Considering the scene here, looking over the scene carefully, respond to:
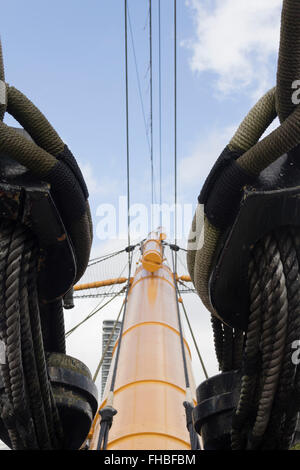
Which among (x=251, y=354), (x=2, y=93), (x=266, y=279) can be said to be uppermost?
(x=2, y=93)

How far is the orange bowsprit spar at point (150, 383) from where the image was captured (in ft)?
7.59

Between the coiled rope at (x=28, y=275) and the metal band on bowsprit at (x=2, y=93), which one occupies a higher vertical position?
the metal band on bowsprit at (x=2, y=93)

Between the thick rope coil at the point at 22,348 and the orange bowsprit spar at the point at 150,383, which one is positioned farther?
the orange bowsprit spar at the point at 150,383

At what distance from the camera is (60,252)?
1.28 metres

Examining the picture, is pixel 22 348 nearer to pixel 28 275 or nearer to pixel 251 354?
pixel 28 275

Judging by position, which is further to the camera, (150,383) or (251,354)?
(150,383)

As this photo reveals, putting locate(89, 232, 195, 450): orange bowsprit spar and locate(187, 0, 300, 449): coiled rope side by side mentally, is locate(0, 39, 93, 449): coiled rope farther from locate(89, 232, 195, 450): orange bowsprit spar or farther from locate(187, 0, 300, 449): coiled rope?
locate(89, 232, 195, 450): orange bowsprit spar

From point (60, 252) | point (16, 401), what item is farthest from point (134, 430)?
point (60, 252)

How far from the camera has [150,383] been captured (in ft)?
9.18

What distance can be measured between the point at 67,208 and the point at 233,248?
19.5 inches

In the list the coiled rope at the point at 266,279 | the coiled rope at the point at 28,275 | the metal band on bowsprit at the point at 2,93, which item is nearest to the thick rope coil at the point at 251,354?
the coiled rope at the point at 266,279

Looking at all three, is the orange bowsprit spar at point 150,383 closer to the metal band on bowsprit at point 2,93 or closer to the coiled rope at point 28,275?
the coiled rope at point 28,275

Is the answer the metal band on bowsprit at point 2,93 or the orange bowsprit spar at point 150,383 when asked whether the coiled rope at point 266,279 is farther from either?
the orange bowsprit spar at point 150,383

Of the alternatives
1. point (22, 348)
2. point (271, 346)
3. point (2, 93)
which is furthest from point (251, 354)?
point (2, 93)
